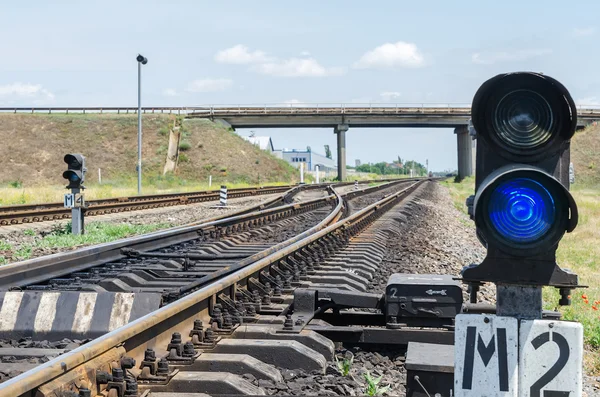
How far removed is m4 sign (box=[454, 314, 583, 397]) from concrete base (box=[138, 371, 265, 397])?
184 cm

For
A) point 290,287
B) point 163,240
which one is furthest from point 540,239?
point 163,240

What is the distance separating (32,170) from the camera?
61.8 meters

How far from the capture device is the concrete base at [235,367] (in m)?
4.24

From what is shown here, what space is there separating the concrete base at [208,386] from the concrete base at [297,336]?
0.87 meters

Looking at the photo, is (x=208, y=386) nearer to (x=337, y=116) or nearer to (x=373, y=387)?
(x=373, y=387)

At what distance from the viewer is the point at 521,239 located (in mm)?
2270

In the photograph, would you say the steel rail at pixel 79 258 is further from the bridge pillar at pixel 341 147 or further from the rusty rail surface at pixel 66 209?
the bridge pillar at pixel 341 147

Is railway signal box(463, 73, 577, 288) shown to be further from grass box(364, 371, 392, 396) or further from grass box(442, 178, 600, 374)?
grass box(442, 178, 600, 374)

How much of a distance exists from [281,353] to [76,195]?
443 inches

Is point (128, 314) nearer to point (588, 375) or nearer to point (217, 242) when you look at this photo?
point (588, 375)

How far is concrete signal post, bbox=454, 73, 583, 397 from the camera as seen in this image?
2.22 meters

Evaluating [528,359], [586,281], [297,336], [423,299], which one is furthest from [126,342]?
[586,281]

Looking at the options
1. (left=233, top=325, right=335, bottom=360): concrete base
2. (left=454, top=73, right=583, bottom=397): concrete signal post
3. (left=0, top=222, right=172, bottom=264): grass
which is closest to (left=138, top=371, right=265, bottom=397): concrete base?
(left=233, top=325, right=335, bottom=360): concrete base

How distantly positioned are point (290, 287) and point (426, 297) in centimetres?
219
